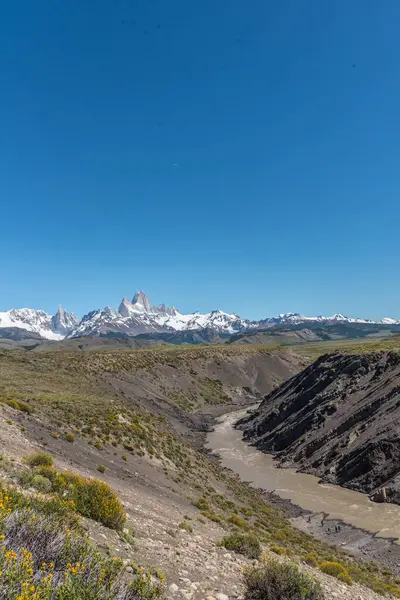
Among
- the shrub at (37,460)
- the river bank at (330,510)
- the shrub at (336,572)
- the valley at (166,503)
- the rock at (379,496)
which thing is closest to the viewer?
the valley at (166,503)

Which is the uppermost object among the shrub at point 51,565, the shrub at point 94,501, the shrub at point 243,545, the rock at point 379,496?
the shrub at point 51,565

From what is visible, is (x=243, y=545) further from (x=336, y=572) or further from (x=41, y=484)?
(x=41, y=484)

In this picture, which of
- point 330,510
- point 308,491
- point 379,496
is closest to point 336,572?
point 330,510

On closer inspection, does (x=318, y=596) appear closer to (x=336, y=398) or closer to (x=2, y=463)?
(x=2, y=463)

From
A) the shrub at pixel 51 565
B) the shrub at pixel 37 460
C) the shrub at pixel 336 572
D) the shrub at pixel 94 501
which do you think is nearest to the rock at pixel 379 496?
the shrub at pixel 336 572

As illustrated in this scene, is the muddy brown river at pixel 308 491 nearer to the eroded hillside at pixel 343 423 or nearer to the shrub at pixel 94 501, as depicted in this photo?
the eroded hillside at pixel 343 423

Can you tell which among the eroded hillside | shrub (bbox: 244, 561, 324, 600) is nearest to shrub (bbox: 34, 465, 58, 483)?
shrub (bbox: 244, 561, 324, 600)
